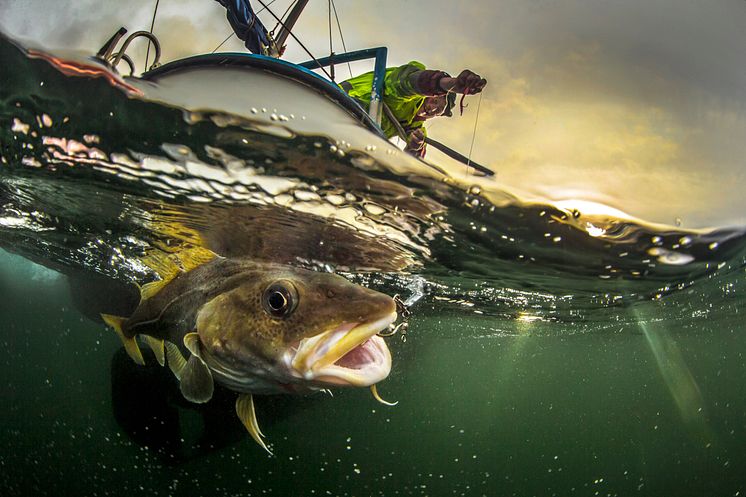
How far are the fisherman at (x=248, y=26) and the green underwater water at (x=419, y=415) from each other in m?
8.47

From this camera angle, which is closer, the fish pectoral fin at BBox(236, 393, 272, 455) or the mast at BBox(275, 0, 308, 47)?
the fish pectoral fin at BBox(236, 393, 272, 455)

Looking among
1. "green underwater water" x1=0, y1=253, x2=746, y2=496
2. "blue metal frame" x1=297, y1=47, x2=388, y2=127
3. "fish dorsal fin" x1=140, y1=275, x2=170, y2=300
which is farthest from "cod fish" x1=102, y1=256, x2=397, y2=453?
"green underwater water" x1=0, y1=253, x2=746, y2=496

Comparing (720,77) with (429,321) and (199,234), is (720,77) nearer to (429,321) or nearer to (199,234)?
(199,234)

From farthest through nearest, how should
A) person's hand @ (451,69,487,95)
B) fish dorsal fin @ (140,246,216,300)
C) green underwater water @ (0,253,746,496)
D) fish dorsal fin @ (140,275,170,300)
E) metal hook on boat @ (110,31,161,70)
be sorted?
green underwater water @ (0,253,746,496)
fish dorsal fin @ (140,246,216,300)
fish dorsal fin @ (140,275,170,300)
person's hand @ (451,69,487,95)
metal hook on boat @ (110,31,161,70)

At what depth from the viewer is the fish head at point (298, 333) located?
3.16 metres

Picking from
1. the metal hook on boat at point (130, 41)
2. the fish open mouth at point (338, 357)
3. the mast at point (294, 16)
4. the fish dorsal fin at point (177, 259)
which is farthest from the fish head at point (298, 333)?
the fish dorsal fin at point (177, 259)

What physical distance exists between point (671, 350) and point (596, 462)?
Answer: 6787cm

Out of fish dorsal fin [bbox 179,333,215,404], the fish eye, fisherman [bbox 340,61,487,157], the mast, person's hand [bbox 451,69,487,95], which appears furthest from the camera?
the mast

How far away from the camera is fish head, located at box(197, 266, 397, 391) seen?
3160 millimetres

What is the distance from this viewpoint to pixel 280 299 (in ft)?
11.8

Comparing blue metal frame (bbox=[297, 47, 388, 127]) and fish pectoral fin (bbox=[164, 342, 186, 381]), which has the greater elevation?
blue metal frame (bbox=[297, 47, 388, 127])

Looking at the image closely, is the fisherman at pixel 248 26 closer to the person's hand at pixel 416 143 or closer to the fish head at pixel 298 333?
the person's hand at pixel 416 143

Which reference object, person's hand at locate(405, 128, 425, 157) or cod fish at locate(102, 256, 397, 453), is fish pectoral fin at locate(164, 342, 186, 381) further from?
person's hand at locate(405, 128, 425, 157)

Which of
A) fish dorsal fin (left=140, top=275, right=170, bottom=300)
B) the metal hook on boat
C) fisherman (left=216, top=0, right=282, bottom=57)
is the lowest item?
fish dorsal fin (left=140, top=275, right=170, bottom=300)
